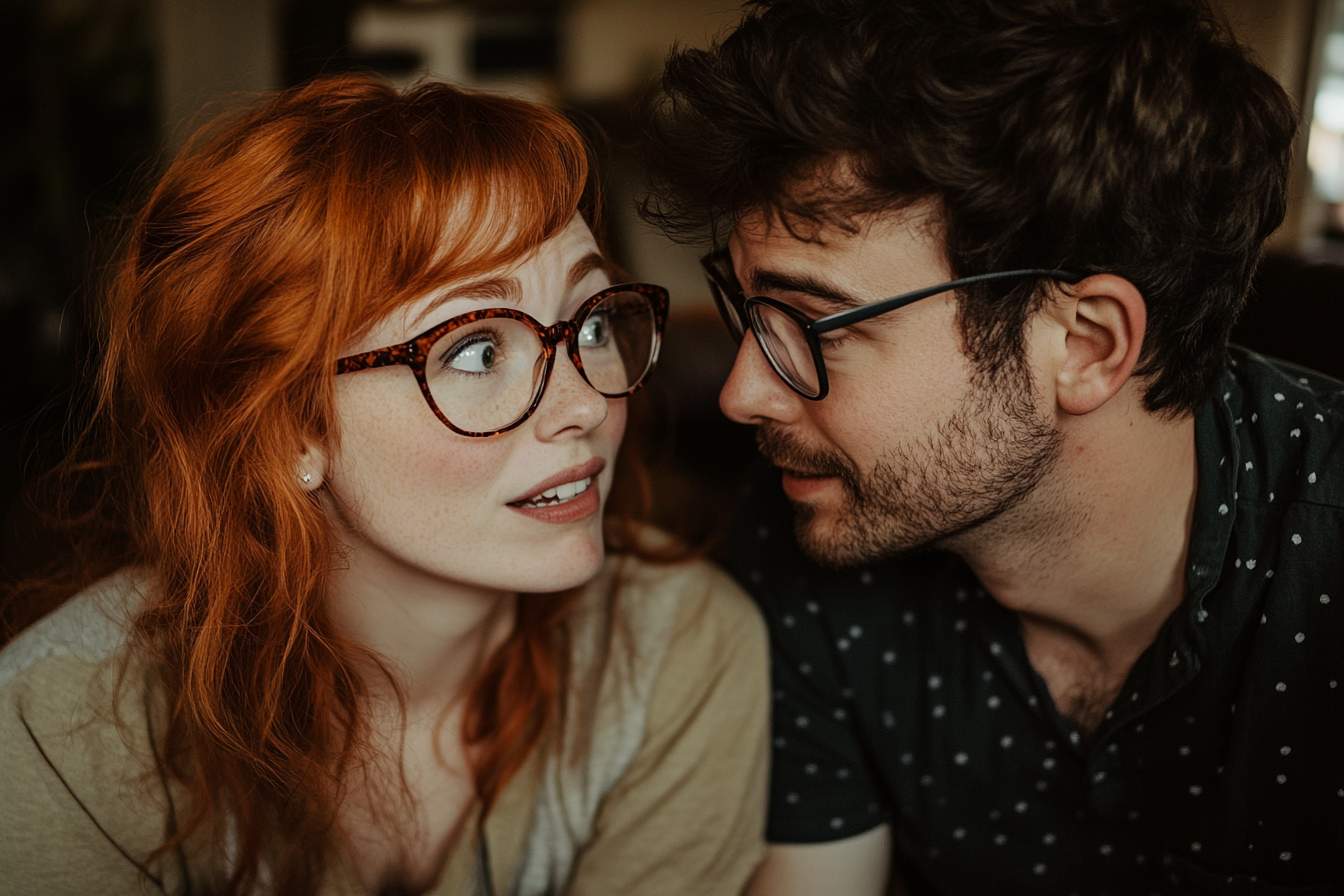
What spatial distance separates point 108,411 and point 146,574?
0.69ft

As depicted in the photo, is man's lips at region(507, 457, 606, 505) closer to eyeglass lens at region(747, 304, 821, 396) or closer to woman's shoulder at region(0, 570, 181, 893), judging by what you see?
eyeglass lens at region(747, 304, 821, 396)

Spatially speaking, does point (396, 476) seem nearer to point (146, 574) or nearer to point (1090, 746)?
point (146, 574)

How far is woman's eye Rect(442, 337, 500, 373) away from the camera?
113 cm

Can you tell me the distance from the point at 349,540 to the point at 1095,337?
926 millimetres

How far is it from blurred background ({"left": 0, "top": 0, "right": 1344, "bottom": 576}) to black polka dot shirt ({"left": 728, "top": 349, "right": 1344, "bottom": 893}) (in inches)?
25.2

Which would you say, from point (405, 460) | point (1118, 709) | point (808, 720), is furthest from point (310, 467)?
point (1118, 709)

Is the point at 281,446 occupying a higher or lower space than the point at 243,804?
higher

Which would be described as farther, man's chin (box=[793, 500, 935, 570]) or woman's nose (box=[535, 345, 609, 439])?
man's chin (box=[793, 500, 935, 570])

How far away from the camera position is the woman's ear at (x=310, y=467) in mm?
1153

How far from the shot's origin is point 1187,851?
1267mm

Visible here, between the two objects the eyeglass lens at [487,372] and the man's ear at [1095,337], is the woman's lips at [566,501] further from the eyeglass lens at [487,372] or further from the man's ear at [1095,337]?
the man's ear at [1095,337]

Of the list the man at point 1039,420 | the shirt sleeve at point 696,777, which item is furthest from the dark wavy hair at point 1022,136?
the shirt sleeve at point 696,777

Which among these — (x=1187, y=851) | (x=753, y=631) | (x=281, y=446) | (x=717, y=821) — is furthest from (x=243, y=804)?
(x=1187, y=851)

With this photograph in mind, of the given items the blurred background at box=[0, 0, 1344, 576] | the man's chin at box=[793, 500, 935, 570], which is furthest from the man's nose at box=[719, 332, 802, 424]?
the blurred background at box=[0, 0, 1344, 576]
